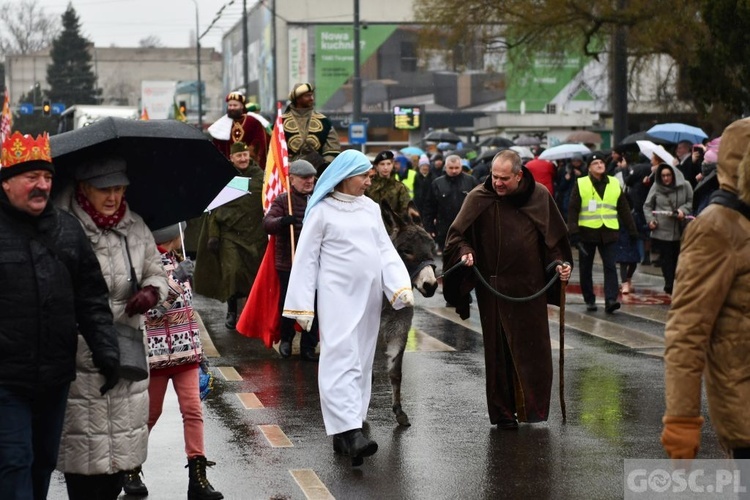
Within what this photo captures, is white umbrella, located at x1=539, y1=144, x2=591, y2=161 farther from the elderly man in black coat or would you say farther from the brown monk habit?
the elderly man in black coat

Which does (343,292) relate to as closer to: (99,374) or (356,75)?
(99,374)

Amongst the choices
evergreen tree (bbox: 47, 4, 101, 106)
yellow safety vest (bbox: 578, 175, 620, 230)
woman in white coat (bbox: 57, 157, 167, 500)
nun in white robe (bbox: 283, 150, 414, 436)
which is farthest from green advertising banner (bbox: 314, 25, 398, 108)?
woman in white coat (bbox: 57, 157, 167, 500)

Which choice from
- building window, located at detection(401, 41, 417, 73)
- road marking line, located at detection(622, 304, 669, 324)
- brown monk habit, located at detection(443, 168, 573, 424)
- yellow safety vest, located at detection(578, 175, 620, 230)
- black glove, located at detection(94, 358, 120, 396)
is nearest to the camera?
black glove, located at detection(94, 358, 120, 396)

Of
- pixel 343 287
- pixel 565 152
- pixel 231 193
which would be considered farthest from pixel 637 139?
pixel 343 287

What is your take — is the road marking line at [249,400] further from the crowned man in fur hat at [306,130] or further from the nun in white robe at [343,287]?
the crowned man in fur hat at [306,130]

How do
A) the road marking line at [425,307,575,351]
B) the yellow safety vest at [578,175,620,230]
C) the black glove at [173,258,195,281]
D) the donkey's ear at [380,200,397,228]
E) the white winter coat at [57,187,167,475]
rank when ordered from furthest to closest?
the yellow safety vest at [578,175,620,230]
the road marking line at [425,307,575,351]
the donkey's ear at [380,200,397,228]
the black glove at [173,258,195,281]
the white winter coat at [57,187,167,475]

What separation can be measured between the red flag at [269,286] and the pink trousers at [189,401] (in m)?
4.20

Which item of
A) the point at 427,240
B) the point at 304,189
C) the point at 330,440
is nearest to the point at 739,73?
the point at 304,189

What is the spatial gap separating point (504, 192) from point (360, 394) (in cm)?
171

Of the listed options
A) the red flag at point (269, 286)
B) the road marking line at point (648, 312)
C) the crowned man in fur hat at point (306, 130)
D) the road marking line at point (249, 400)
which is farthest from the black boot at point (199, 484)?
the road marking line at point (648, 312)

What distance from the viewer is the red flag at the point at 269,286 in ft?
38.0

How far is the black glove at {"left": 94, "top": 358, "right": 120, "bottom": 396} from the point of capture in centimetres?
579

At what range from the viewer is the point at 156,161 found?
6605 mm

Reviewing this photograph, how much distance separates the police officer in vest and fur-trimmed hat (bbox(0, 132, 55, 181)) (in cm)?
1081
